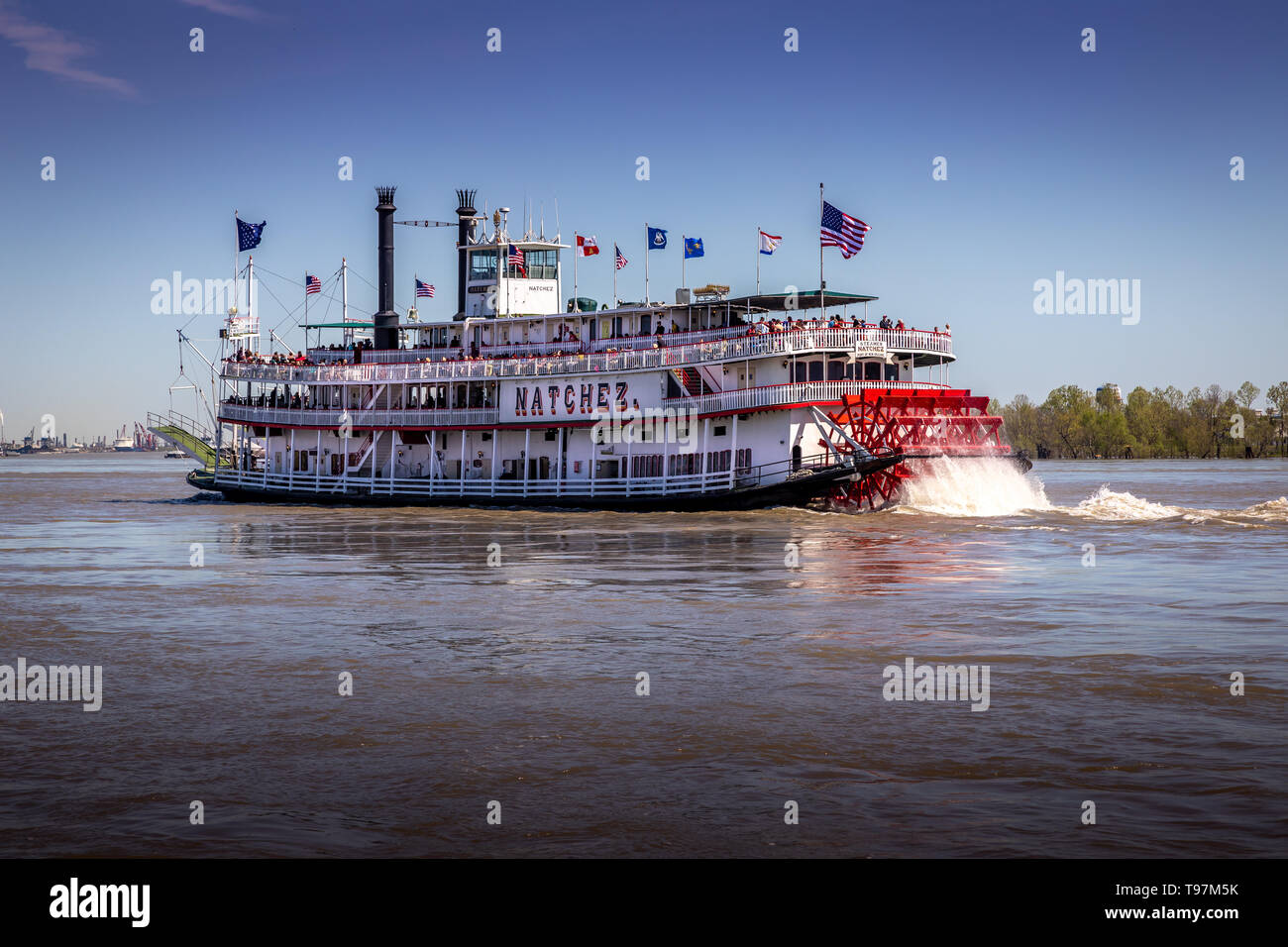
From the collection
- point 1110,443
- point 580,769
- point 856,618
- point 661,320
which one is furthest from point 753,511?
point 1110,443

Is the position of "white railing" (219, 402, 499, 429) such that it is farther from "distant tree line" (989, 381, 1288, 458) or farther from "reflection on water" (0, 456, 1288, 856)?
"distant tree line" (989, 381, 1288, 458)

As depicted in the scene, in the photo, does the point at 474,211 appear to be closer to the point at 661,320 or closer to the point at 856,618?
the point at 661,320

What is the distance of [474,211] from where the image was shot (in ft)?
197

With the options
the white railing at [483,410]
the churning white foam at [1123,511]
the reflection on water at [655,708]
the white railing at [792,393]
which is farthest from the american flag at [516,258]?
the reflection on water at [655,708]

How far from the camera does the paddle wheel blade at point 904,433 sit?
41.9 m

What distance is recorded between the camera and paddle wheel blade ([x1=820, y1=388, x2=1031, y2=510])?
41.9 metres

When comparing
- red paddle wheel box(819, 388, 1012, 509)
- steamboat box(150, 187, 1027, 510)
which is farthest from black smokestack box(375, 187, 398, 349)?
red paddle wheel box(819, 388, 1012, 509)

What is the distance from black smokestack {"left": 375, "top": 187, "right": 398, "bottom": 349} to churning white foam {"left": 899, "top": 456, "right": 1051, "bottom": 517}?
26.5 m

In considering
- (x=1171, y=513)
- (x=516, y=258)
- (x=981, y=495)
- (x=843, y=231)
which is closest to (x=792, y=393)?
(x=843, y=231)

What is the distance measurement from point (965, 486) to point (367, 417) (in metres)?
26.8

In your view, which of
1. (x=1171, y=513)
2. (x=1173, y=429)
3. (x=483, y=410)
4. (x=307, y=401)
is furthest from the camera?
(x=1173, y=429)

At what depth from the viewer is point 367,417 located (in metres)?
54.8

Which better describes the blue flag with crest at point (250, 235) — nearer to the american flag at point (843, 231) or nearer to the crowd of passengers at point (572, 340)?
the crowd of passengers at point (572, 340)

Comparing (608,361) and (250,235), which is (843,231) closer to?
(608,361)
